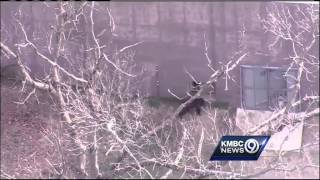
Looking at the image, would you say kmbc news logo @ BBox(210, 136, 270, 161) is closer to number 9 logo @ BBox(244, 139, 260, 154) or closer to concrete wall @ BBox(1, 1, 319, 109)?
number 9 logo @ BBox(244, 139, 260, 154)

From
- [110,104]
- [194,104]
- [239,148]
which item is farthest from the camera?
[194,104]

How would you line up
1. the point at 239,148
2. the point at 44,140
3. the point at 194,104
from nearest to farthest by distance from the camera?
the point at 239,148 < the point at 44,140 < the point at 194,104

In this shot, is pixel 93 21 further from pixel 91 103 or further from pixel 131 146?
pixel 131 146

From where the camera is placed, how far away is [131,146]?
5.96 m

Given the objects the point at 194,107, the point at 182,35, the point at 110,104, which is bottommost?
the point at 194,107

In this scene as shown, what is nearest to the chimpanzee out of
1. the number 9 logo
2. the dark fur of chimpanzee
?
the dark fur of chimpanzee

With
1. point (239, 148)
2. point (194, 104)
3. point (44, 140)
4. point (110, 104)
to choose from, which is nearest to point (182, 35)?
point (194, 104)

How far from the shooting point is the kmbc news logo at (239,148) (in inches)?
209

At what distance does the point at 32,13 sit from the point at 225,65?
2224mm

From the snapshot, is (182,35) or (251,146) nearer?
(251,146)

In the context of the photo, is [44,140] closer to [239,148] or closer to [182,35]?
[182,35]

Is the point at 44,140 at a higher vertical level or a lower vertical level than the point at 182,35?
lower

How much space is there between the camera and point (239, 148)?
5336 mm

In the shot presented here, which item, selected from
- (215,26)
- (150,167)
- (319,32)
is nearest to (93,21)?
A: (215,26)
